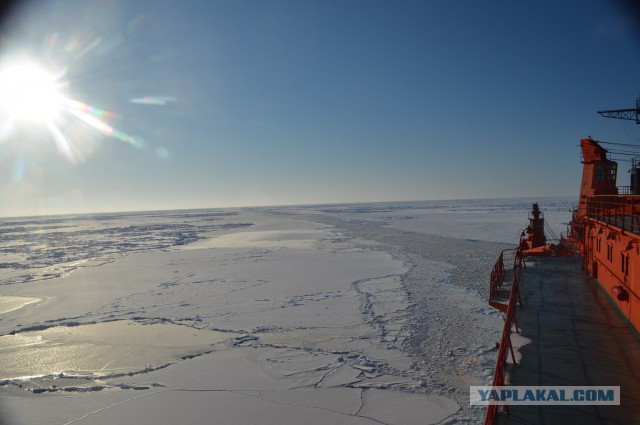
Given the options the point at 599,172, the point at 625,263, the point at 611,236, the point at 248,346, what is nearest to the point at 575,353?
the point at 625,263

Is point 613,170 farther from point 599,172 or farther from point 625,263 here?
point 625,263

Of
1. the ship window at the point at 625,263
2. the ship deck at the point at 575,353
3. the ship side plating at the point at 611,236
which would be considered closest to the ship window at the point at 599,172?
the ship side plating at the point at 611,236

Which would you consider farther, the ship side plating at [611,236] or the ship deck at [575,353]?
the ship side plating at [611,236]

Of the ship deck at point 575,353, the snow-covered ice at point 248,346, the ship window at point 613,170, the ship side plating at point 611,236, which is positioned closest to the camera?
the ship deck at point 575,353

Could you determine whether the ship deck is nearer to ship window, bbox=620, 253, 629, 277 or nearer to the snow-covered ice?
ship window, bbox=620, 253, 629, 277

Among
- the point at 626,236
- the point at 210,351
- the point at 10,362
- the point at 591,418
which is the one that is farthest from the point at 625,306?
the point at 10,362

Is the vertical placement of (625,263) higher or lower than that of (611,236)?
lower

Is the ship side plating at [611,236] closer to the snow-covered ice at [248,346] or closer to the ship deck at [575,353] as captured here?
the ship deck at [575,353]

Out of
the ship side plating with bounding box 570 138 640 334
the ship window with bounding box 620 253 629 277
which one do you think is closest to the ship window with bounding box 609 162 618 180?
the ship side plating with bounding box 570 138 640 334
